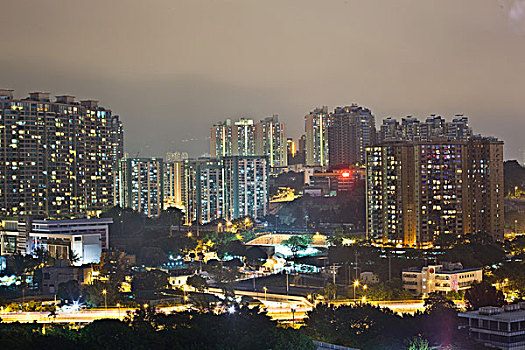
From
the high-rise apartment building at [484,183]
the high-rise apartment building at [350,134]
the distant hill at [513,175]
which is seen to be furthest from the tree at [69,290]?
the high-rise apartment building at [350,134]

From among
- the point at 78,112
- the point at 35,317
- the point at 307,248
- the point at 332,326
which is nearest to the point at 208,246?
the point at 307,248

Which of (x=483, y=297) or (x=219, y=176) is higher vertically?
(x=219, y=176)

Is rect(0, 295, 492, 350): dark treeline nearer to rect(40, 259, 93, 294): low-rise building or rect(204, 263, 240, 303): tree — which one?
rect(40, 259, 93, 294): low-rise building

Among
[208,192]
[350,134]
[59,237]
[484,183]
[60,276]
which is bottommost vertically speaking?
[60,276]

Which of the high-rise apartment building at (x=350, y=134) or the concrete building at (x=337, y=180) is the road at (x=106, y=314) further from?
the high-rise apartment building at (x=350, y=134)

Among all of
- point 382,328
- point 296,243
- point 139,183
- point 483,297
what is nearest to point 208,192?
point 139,183

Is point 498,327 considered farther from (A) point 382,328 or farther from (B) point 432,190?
(B) point 432,190
